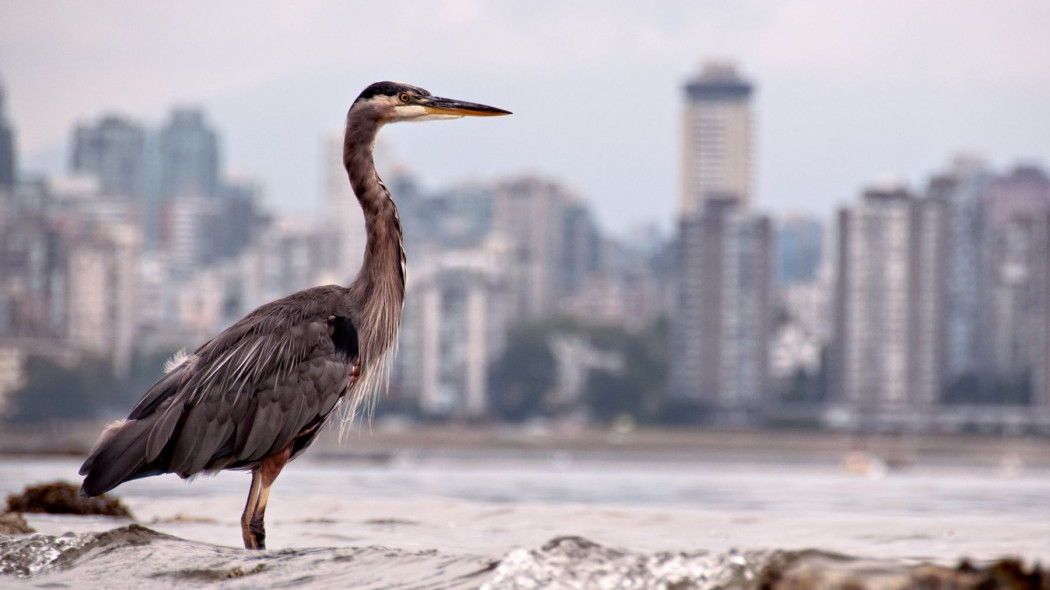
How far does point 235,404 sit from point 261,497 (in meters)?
0.50

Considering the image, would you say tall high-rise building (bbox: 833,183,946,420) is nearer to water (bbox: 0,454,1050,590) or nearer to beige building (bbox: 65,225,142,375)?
beige building (bbox: 65,225,142,375)

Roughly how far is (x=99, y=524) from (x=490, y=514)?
3.69 m

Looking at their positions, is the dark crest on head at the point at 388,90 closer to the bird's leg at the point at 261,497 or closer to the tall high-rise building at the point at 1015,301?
the bird's leg at the point at 261,497

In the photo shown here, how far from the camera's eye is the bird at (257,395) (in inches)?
360

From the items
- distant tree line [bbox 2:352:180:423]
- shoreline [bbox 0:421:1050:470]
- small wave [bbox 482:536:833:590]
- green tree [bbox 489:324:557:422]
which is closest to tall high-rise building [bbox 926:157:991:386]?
shoreline [bbox 0:421:1050:470]

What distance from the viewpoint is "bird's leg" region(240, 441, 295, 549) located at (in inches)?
362

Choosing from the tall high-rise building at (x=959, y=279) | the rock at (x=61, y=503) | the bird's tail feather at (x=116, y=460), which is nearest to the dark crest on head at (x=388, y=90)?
the bird's tail feather at (x=116, y=460)

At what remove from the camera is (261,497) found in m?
9.17

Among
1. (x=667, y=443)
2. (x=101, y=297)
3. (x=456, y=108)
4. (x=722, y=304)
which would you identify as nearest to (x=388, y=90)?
(x=456, y=108)

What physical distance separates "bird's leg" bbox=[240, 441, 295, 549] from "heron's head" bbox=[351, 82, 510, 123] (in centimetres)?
195

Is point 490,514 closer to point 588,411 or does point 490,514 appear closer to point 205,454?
point 205,454

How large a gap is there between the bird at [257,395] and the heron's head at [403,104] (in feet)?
2.13

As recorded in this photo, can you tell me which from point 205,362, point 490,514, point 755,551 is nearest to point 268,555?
point 205,362

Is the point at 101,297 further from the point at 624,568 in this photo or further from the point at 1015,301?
the point at 624,568
